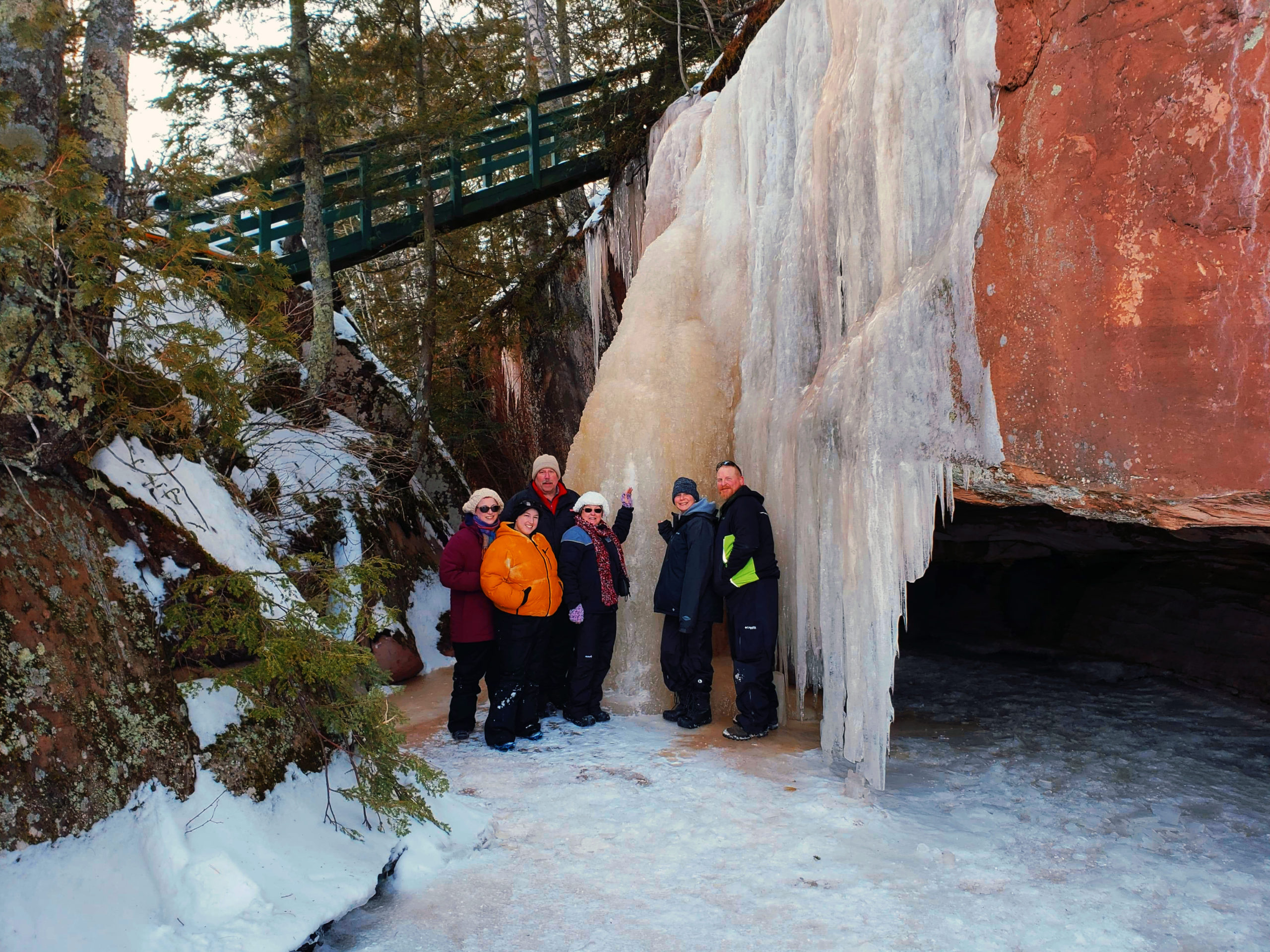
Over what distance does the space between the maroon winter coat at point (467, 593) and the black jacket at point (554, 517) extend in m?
0.52

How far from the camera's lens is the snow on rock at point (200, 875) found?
2.62 metres

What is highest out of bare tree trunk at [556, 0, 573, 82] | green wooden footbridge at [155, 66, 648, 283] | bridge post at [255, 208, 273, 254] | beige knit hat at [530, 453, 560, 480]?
bare tree trunk at [556, 0, 573, 82]

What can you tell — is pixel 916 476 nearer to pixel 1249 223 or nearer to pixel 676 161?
pixel 1249 223

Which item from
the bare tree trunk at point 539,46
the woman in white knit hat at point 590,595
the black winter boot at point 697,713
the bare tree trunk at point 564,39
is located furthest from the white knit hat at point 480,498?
the bare tree trunk at point 564,39

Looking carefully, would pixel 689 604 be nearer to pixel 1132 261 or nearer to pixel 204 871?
pixel 1132 261

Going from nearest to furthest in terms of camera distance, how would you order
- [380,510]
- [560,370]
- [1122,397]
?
[1122,397]
[380,510]
[560,370]

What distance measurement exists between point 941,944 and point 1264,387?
229 cm

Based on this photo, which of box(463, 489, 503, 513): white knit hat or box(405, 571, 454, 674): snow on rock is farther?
box(405, 571, 454, 674): snow on rock

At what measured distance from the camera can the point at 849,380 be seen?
4832 mm

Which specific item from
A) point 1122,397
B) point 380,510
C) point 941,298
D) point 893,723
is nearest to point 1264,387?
point 1122,397

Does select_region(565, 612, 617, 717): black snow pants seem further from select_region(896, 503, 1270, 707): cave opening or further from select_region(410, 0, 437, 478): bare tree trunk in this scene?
select_region(410, 0, 437, 478): bare tree trunk

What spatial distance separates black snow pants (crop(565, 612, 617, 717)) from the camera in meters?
5.66

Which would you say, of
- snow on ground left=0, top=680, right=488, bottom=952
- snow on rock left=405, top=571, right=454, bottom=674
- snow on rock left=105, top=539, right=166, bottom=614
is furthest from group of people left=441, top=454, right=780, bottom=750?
snow on rock left=405, top=571, right=454, bottom=674

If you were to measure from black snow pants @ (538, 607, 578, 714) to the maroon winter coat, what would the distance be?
1.93 feet
